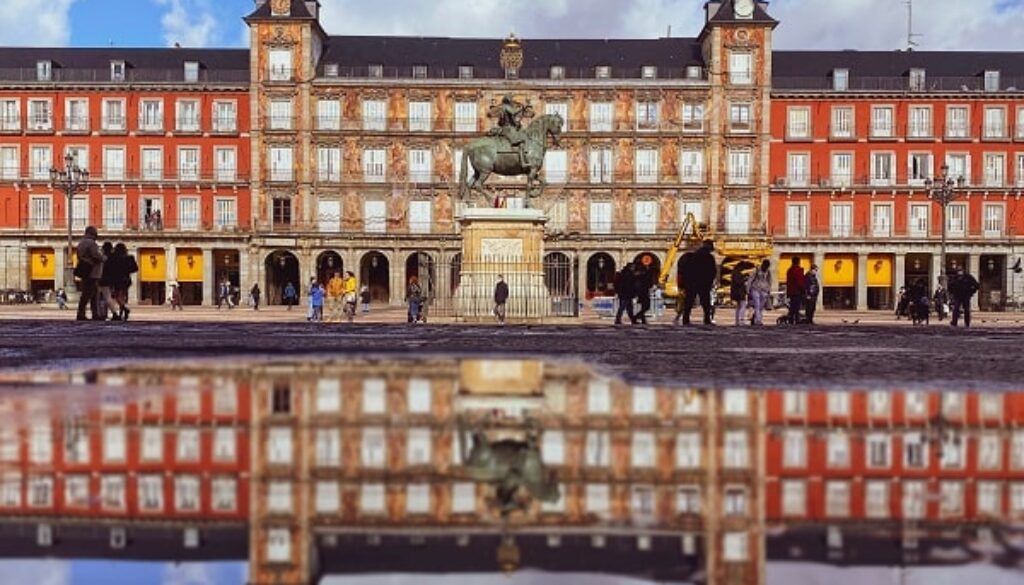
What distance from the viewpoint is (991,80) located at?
56.4 m

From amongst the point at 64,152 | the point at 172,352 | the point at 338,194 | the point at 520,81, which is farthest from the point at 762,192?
the point at 172,352

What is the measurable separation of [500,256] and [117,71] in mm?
39281

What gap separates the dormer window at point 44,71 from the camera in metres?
56.0

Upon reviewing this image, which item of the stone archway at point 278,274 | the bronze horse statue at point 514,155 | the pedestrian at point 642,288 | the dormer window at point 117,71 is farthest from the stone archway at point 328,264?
the pedestrian at point 642,288

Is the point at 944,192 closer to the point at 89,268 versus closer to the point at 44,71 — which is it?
the point at 89,268

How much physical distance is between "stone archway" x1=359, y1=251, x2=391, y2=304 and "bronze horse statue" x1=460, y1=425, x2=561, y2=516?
177ft

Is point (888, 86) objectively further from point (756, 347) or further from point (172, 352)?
point (172, 352)

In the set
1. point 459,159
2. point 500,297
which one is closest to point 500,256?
point 500,297

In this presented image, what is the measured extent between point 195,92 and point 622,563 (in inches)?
2246

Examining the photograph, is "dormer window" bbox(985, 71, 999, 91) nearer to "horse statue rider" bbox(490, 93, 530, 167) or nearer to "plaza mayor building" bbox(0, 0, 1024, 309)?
"plaza mayor building" bbox(0, 0, 1024, 309)

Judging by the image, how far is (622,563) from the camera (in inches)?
86.9

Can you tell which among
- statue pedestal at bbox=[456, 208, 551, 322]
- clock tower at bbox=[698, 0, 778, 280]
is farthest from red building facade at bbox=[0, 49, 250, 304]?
statue pedestal at bbox=[456, 208, 551, 322]

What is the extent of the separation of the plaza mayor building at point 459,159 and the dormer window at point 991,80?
72 mm

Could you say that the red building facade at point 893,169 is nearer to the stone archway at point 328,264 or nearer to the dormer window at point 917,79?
the dormer window at point 917,79
